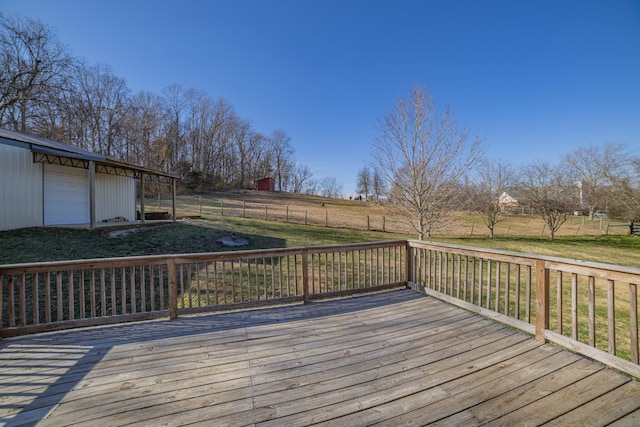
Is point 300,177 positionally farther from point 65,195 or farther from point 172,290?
point 172,290

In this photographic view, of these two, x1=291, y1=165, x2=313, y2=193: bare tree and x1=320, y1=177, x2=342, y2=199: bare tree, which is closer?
x1=291, y1=165, x2=313, y2=193: bare tree

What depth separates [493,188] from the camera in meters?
17.4

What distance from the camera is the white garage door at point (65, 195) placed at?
946 centimetres

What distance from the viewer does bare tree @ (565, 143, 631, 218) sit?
1890 cm

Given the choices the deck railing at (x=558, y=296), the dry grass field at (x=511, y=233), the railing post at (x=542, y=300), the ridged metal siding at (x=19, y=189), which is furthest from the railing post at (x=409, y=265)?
the ridged metal siding at (x=19, y=189)

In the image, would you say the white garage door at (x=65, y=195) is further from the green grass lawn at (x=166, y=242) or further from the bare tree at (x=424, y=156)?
the bare tree at (x=424, y=156)

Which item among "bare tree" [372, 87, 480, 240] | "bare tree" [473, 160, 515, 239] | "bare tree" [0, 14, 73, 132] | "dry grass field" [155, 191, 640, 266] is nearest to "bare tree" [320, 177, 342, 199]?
"dry grass field" [155, 191, 640, 266]

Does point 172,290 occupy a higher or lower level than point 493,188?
lower

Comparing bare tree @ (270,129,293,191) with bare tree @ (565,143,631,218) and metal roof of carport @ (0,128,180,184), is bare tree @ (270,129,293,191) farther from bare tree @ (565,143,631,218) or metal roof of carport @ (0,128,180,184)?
bare tree @ (565,143,631,218)

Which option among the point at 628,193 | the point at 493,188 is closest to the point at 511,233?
the point at 493,188

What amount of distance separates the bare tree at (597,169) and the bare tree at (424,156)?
18.6 metres

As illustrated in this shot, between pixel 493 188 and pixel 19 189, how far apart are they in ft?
77.9

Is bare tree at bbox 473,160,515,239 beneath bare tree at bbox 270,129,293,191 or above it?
beneath

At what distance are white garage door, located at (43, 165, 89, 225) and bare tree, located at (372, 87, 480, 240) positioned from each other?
1242cm
